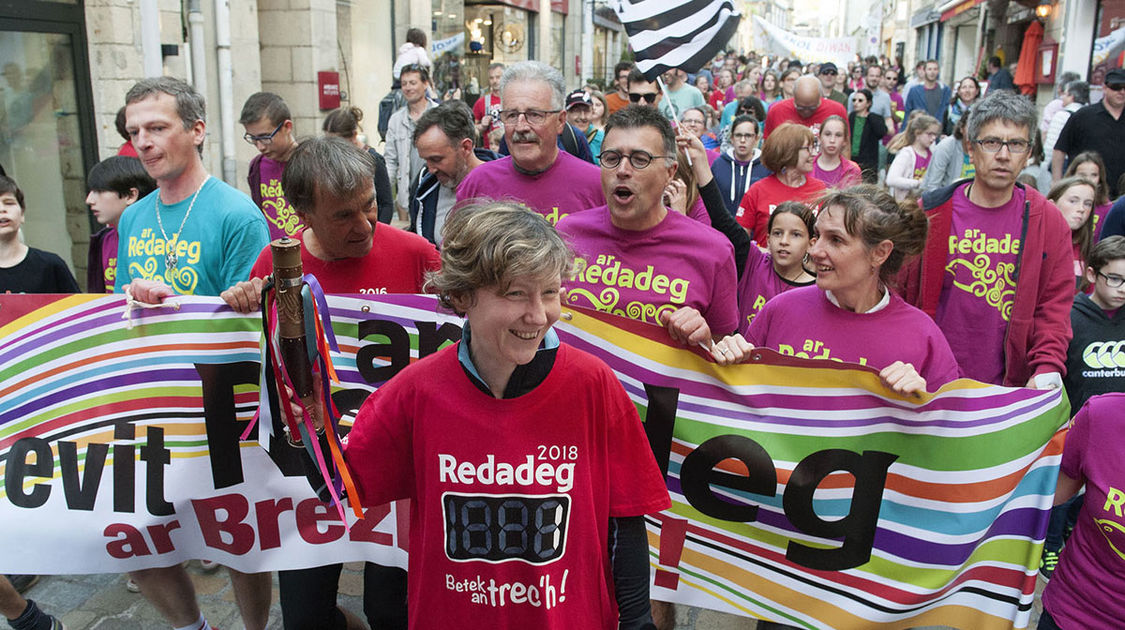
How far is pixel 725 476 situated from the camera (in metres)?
3.08

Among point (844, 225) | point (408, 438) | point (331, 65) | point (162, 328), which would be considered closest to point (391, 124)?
point (331, 65)

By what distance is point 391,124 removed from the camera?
8.99m

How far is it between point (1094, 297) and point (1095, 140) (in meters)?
4.78

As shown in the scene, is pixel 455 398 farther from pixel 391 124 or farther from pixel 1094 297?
pixel 391 124

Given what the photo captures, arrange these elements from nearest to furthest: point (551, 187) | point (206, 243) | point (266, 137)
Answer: point (206, 243), point (551, 187), point (266, 137)

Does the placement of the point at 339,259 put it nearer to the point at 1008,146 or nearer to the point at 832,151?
the point at 1008,146

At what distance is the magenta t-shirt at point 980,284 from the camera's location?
12.9ft

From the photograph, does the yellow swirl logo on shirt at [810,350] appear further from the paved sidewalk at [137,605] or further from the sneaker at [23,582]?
the sneaker at [23,582]

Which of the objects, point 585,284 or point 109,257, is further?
point 109,257

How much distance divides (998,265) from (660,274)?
1.56 m

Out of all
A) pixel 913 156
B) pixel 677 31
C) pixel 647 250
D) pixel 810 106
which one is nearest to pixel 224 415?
pixel 647 250

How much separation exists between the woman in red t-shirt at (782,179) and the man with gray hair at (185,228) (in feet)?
11.1

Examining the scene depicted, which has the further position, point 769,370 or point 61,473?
point 61,473

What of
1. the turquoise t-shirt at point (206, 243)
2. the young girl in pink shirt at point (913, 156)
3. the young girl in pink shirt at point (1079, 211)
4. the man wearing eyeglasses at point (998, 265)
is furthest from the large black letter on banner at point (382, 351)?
the young girl in pink shirt at point (913, 156)
